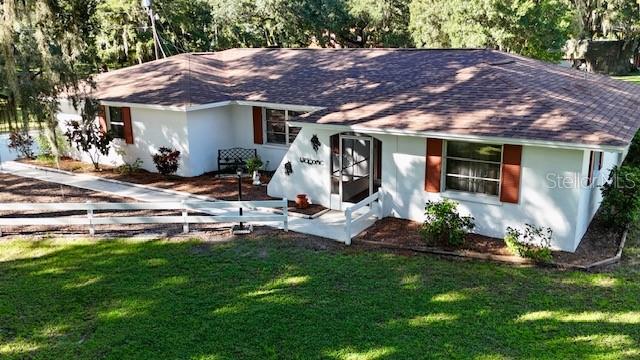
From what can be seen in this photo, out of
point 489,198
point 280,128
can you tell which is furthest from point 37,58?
point 489,198

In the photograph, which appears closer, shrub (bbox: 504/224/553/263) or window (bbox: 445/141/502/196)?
shrub (bbox: 504/224/553/263)

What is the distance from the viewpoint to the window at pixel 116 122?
18188 millimetres

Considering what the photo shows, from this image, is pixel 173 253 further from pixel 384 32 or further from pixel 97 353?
pixel 384 32

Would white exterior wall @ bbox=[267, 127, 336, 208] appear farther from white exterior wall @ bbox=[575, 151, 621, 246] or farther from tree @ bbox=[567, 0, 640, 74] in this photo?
tree @ bbox=[567, 0, 640, 74]

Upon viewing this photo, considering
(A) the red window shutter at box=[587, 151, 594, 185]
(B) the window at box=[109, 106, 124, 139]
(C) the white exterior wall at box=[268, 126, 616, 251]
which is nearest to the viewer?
(C) the white exterior wall at box=[268, 126, 616, 251]

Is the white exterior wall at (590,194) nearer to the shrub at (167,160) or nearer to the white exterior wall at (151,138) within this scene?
the white exterior wall at (151,138)

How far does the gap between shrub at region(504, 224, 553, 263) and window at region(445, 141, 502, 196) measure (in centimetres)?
111

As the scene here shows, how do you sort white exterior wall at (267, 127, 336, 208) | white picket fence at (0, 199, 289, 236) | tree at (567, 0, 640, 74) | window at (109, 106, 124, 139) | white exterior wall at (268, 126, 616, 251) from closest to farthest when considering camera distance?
white exterior wall at (268, 126, 616, 251), white picket fence at (0, 199, 289, 236), white exterior wall at (267, 127, 336, 208), window at (109, 106, 124, 139), tree at (567, 0, 640, 74)

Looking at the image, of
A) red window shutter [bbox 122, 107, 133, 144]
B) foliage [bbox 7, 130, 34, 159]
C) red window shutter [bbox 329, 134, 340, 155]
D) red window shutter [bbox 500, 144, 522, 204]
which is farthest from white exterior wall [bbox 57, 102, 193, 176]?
red window shutter [bbox 500, 144, 522, 204]

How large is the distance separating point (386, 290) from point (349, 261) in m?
1.44

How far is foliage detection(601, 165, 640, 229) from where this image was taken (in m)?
11.7

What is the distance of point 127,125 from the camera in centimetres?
1777

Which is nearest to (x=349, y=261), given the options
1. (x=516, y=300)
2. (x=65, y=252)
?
(x=516, y=300)

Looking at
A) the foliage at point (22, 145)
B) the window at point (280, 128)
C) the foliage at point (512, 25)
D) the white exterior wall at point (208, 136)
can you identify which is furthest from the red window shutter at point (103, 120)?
the foliage at point (512, 25)
